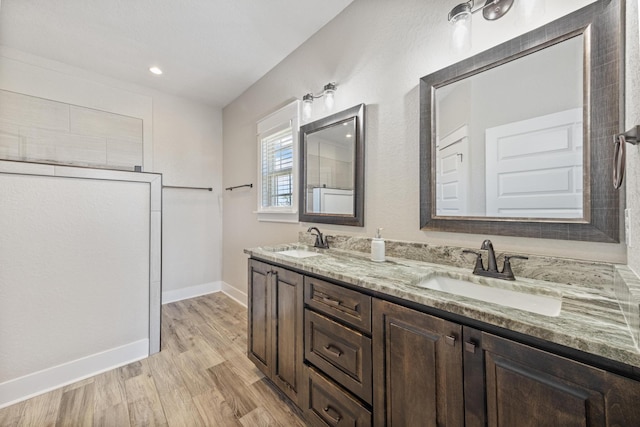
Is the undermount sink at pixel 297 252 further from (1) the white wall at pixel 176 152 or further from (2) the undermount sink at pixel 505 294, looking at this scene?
(1) the white wall at pixel 176 152

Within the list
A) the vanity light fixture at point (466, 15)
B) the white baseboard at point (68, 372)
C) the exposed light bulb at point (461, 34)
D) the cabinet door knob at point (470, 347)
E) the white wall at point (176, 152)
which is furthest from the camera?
the white wall at point (176, 152)

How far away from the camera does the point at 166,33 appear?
2.23 m

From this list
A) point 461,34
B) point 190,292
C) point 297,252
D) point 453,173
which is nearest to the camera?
point 461,34

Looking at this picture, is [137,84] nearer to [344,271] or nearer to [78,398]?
[78,398]

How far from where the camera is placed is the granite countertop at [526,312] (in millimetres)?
599

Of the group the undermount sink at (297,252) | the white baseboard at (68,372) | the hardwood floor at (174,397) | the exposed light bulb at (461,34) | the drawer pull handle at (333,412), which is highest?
the exposed light bulb at (461,34)

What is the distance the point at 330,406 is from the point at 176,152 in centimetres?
340

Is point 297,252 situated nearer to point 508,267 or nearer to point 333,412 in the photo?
point 333,412

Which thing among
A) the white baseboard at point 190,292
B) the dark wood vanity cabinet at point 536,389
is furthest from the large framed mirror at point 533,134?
the white baseboard at point 190,292

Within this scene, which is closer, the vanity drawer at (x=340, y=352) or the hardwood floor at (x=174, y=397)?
the vanity drawer at (x=340, y=352)

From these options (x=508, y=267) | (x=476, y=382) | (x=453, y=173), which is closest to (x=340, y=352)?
(x=476, y=382)

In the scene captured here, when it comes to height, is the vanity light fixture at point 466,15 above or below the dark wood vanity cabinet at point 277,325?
above

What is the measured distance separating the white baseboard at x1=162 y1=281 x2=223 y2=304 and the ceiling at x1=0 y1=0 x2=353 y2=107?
2.64 metres

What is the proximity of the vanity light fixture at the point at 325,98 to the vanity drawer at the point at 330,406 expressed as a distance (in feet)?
6.13
